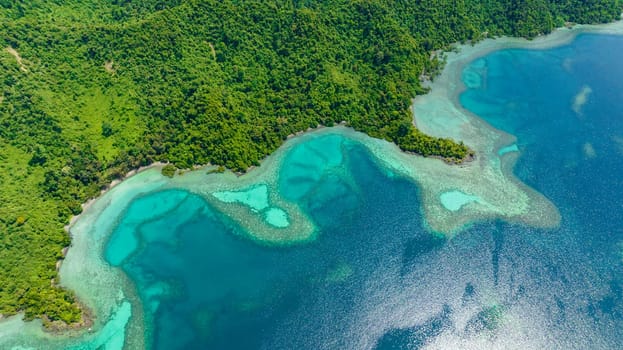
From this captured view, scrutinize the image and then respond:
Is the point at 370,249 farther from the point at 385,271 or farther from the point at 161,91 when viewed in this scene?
the point at 161,91

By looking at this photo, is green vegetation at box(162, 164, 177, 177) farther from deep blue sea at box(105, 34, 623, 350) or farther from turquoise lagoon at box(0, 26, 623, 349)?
deep blue sea at box(105, 34, 623, 350)

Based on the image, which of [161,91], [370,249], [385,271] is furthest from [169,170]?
[385,271]

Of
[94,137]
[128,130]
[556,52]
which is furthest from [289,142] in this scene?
[556,52]

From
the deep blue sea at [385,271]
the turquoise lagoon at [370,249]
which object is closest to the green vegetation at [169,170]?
the turquoise lagoon at [370,249]

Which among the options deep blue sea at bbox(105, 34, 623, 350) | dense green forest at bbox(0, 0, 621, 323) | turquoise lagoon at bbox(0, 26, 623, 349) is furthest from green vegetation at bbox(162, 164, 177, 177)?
deep blue sea at bbox(105, 34, 623, 350)

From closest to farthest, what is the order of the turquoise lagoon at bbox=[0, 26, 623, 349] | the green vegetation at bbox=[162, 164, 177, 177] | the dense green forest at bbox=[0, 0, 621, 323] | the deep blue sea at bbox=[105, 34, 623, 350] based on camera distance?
the deep blue sea at bbox=[105, 34, 623, 350]
the turquoise lagoon at bbox=[0, 26, 623, 349]
the dense green forest at bbox=[0, 0, 621, 323]
the green vegetation at bbox=[162, 164, 177, 177]

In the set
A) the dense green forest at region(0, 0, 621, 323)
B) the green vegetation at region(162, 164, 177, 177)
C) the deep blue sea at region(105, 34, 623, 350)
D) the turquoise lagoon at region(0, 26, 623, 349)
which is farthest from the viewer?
the green vegetation at region(162, 164, 177, 177)

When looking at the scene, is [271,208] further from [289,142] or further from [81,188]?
[81,188]
